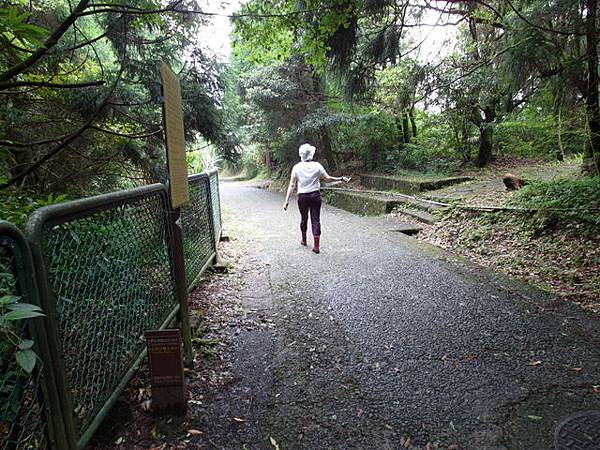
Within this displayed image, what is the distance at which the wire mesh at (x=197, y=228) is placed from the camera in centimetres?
417

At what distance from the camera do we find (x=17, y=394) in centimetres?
134

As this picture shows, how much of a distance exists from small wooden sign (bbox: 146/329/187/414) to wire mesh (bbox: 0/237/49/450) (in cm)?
79

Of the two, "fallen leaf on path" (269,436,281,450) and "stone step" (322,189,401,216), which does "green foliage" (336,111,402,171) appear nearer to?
"stone step" (322,189,401,216)

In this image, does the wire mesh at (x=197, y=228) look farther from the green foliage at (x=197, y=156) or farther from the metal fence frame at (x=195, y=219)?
the green foliage at (x=197, y=156)

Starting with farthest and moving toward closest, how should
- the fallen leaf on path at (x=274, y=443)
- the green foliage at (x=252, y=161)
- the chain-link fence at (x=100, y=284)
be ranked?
the green foliage at (x=252, y=161)
the fallen leaf on path at (x=274, y=443)
the chain-link fence at (x=100, y=284)

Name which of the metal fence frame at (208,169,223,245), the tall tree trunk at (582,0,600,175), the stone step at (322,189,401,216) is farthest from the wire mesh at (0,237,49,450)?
the stone step at (322,189,401,216)

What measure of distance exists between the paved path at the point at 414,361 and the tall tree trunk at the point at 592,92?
3.22m

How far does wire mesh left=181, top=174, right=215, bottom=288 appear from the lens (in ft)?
13.7

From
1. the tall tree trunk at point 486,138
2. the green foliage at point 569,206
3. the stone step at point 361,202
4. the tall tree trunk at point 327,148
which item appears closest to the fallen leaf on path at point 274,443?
the green foliage at point 569,206

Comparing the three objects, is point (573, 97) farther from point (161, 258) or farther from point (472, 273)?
point (161, 258)

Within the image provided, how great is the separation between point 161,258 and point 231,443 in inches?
64.8

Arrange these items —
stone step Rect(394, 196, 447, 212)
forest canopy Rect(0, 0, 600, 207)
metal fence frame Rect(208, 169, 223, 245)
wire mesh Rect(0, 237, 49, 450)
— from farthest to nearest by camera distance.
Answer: stone step Rect(394, 196, 447, 212)
metal fence frame Rect(208, 169, 223, 245)
forest canopy Rect(0, 0, 600, 207)
wire mesh Rect(0, 237, 49, 450)

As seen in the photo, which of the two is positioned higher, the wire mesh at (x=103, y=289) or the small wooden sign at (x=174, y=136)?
the small wooden sign at (x=174, y=136)

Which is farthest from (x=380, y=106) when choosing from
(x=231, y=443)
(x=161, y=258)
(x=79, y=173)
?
(x=231, y=443)
